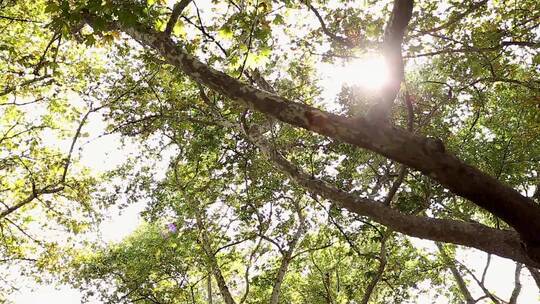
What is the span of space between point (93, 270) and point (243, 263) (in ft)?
22.0

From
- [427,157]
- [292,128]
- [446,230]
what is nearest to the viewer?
[427,157]

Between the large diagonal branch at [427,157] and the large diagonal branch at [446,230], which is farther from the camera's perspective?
the large diagonal branch at [446,230]

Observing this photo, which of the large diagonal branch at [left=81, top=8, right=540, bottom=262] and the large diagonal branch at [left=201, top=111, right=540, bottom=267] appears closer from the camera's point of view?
the large diagonal branch at [left=81, top=8, right=540, bottom=262]

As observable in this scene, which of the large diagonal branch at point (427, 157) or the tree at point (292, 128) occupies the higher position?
the tree at point (292, 128)

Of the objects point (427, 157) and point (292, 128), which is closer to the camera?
point (427, 157)

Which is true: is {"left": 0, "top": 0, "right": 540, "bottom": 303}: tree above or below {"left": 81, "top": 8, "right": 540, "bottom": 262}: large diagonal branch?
above

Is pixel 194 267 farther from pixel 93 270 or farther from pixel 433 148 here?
pixel 433 148

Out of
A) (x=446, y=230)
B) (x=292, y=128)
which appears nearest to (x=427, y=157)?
(x=446, y=230)

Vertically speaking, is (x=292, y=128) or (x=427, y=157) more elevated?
(x=292, y=128)

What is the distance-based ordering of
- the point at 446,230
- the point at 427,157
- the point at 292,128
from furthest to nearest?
the point at 292,128 < the point at 446,230 < the point at 427,157

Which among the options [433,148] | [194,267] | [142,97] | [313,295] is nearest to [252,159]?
[142,97]

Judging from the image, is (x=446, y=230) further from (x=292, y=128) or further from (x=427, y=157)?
(x=292, y=128)

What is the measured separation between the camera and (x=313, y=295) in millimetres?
21750

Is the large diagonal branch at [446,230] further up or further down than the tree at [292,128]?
further down
